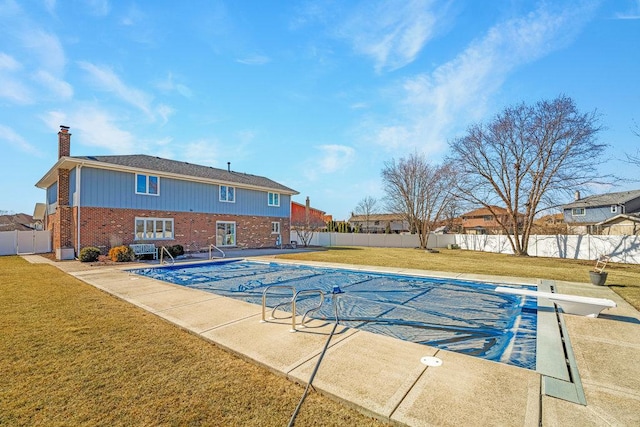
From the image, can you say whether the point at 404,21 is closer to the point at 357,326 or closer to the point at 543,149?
the point at 357,326

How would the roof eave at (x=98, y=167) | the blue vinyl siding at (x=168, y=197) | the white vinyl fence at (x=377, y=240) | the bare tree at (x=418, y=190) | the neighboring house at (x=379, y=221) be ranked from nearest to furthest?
the roof eave at (x=98, y=167) < the blue vinyl siding at (x=168, y=197) < the bare tree at (x=418, y=190) < the white vinyl fence at (x=377, y=240) < the neighboring house at (x=379, y=221)

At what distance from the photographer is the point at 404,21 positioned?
1027 cm

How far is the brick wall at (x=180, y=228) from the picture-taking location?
15547 mm

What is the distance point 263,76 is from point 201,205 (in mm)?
10252

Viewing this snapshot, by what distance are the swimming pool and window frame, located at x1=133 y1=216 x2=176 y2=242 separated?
5925 millimetres

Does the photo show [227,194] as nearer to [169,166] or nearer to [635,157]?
[169,166]

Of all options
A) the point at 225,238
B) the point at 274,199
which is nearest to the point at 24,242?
the point at 225,238

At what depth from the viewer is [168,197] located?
18484 mm

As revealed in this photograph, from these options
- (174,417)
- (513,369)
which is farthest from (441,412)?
(174,417)

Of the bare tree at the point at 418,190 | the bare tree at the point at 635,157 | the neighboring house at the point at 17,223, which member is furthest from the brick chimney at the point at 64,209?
the bare tree at the point at 418,190

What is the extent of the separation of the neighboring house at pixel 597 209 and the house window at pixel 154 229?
3727 cm

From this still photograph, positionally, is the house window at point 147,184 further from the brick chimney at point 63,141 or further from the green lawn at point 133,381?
the green lawn at point 133,381

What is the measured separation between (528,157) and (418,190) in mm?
11422

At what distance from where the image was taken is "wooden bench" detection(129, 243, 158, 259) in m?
15.6
